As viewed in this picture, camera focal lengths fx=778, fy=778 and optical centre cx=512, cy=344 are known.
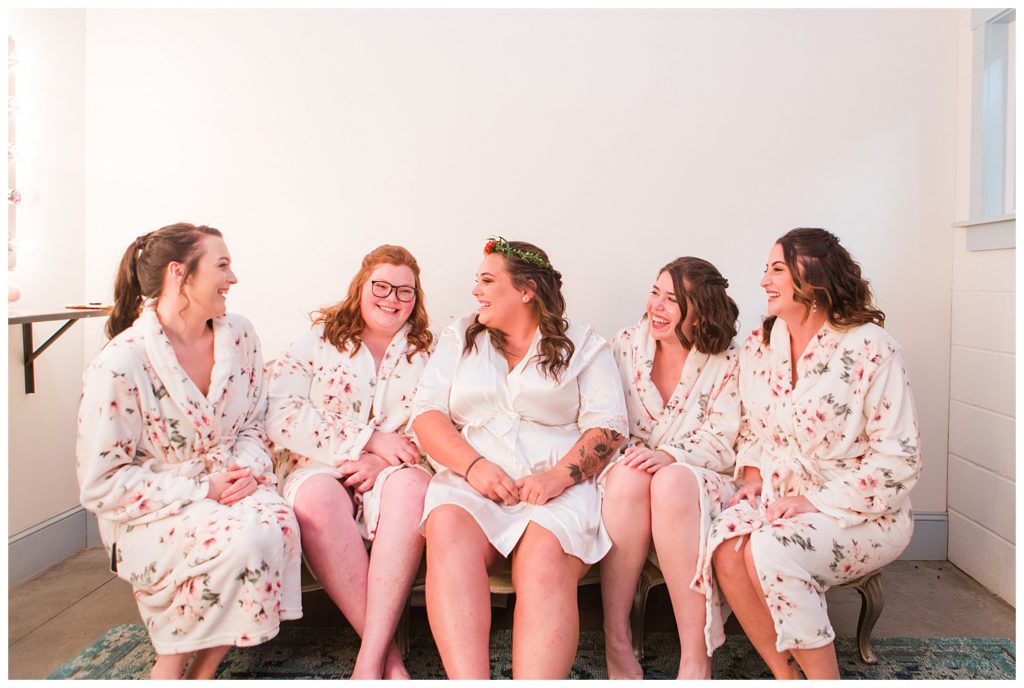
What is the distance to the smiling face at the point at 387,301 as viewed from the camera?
2441mm

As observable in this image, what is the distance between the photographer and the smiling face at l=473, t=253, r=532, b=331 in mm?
2320

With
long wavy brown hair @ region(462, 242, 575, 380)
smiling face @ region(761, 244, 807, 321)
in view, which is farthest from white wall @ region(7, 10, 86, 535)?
smiling face @ region(761, 244, 807, 321)

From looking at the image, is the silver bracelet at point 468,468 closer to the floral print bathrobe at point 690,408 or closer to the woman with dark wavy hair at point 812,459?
the floral print bathrobe at point 690,408

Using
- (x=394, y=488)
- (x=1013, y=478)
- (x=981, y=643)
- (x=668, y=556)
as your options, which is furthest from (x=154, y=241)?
(x=1013, y=478)

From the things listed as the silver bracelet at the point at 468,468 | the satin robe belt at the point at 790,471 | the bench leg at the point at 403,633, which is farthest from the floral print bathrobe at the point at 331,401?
the satin robe belt at the point at 790,471

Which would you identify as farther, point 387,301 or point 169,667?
point 387,301

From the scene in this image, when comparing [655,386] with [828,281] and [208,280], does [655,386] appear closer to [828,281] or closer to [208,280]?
[828,281]

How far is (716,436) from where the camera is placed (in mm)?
2311

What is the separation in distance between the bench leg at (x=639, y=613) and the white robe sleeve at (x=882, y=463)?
499mm

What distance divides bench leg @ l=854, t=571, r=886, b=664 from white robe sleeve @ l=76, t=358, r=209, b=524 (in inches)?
69.8

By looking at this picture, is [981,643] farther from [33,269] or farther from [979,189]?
[33,269]

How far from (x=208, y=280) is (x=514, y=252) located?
0.87 meters

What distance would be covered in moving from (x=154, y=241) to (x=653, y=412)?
150 cm

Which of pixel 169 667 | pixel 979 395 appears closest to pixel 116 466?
pixel 169 667
